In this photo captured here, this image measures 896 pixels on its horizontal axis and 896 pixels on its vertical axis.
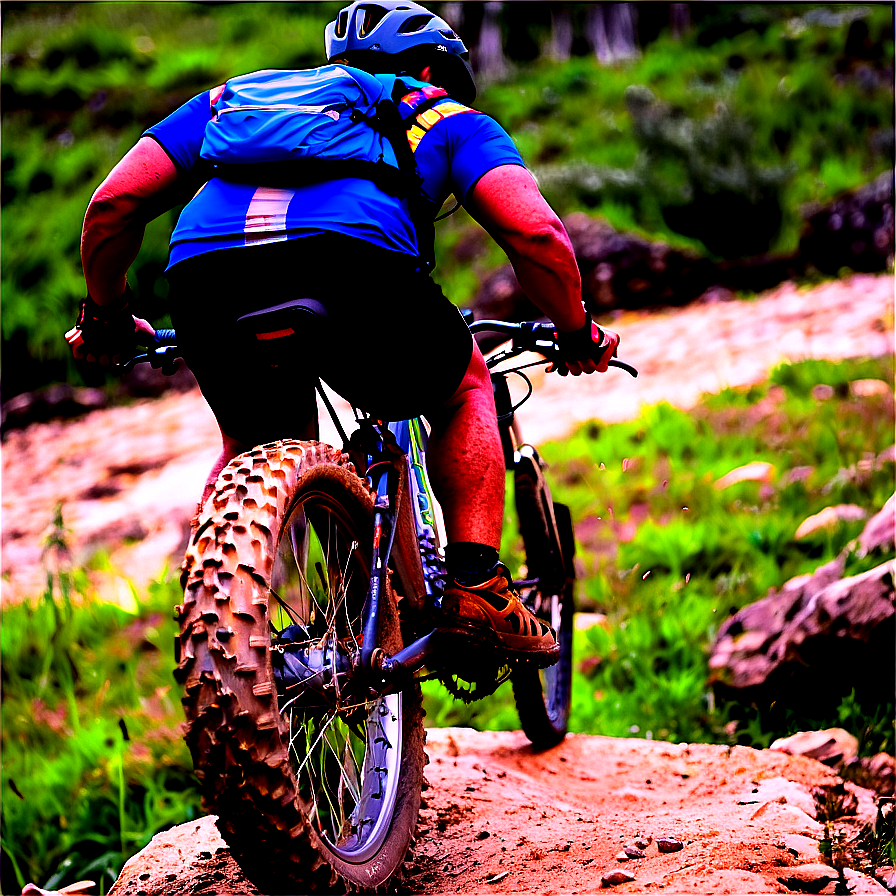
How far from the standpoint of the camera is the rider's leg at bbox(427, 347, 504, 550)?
9.24 ft

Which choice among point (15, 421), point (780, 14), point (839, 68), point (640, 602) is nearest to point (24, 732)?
point (640, 602)

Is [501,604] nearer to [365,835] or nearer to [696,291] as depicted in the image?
[365,835]

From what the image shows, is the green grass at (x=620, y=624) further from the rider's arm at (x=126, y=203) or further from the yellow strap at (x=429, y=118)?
the rider's arm at (x=126, y=203)

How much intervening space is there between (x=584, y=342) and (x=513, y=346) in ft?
1.38

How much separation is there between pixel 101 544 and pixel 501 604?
4810mm

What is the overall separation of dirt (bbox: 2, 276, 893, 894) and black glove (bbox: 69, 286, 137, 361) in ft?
2.47

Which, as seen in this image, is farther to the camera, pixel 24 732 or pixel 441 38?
pixel 24 732

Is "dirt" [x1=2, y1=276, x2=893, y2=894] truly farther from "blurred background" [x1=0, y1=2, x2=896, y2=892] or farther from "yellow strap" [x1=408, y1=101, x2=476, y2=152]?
"yellow strap" [x1=408, y1=101, x2=476, y2=152]

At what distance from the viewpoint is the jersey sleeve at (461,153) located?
2650 mm

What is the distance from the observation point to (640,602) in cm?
527

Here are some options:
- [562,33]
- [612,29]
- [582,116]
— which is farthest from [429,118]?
[562,33]

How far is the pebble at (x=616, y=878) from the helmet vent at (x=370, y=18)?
216cm

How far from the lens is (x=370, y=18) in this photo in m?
2.97

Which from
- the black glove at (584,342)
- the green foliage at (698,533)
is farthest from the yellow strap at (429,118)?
the green foliage at (698,533)
